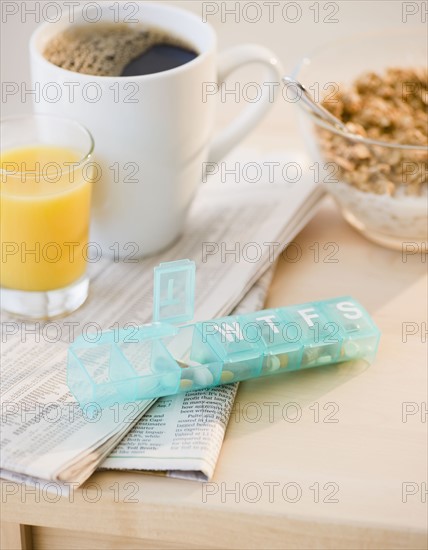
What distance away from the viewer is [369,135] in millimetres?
690

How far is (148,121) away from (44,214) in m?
0.10

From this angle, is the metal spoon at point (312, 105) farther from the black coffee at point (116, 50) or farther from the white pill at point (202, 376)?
the white pill at point (202, 376)

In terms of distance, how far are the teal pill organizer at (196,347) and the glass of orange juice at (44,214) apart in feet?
0.29

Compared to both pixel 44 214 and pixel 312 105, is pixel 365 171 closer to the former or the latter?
pixel 312 105

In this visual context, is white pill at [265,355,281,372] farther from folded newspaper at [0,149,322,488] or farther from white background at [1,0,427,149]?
white background at [1,0,427,149]

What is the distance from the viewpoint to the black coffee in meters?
0.64

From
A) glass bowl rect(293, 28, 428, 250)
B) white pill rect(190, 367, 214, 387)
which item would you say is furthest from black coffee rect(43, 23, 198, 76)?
white pill rect(190, 367, 214, 387)

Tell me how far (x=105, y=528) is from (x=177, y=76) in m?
0.31

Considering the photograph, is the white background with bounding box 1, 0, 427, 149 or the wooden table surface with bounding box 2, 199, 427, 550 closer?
the wooden table surface with bounding box 2, 199, 427, 550

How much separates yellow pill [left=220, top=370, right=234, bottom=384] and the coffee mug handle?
231mm

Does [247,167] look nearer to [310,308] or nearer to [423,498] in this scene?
[310,308]

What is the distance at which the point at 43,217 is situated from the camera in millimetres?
586

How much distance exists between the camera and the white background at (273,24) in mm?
814

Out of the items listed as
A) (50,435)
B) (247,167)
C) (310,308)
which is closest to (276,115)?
(247,167)
